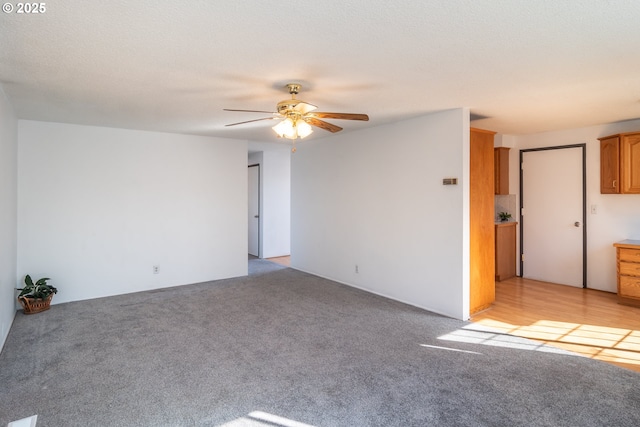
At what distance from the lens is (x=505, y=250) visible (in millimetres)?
6031

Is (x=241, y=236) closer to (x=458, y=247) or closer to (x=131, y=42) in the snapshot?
(x=458, y=247)

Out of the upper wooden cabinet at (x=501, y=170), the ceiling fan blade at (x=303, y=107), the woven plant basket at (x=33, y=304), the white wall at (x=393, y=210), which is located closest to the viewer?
the ceiling fan blade at (x=303, y=107)

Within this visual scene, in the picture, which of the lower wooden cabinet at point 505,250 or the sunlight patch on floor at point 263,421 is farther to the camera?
the lower wooden cabinet at point 505,250

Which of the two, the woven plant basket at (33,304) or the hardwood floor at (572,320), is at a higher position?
the woven plant basket at (33,304)

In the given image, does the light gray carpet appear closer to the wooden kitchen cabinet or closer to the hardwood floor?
the hardwood floor

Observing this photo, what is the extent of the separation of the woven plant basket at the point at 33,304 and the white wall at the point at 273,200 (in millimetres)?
4306

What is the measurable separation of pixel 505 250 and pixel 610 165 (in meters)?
1.91

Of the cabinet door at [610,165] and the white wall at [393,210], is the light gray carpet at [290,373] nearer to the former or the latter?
the white wall at [393,210]

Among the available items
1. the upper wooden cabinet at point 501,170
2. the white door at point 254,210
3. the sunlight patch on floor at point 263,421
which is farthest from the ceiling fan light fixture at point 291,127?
the white door at point 254,210

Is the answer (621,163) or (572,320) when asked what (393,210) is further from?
(621,163)

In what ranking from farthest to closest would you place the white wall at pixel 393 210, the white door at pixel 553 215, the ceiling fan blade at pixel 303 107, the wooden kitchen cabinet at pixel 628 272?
1. the white door at pixel 553 215
2. the wooden kitchen cabinet at pixel 628 272
3. the white wall at pixel 393 210
4. the ceiling fan blade at pixel 303 107

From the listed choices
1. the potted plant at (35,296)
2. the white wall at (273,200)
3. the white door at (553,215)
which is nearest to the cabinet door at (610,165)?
the white door at (553,215)

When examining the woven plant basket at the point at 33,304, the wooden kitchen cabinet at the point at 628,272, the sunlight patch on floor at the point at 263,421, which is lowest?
the sunlight patch on floor at the point at 263,421

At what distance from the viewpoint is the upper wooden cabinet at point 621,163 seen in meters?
4.69
